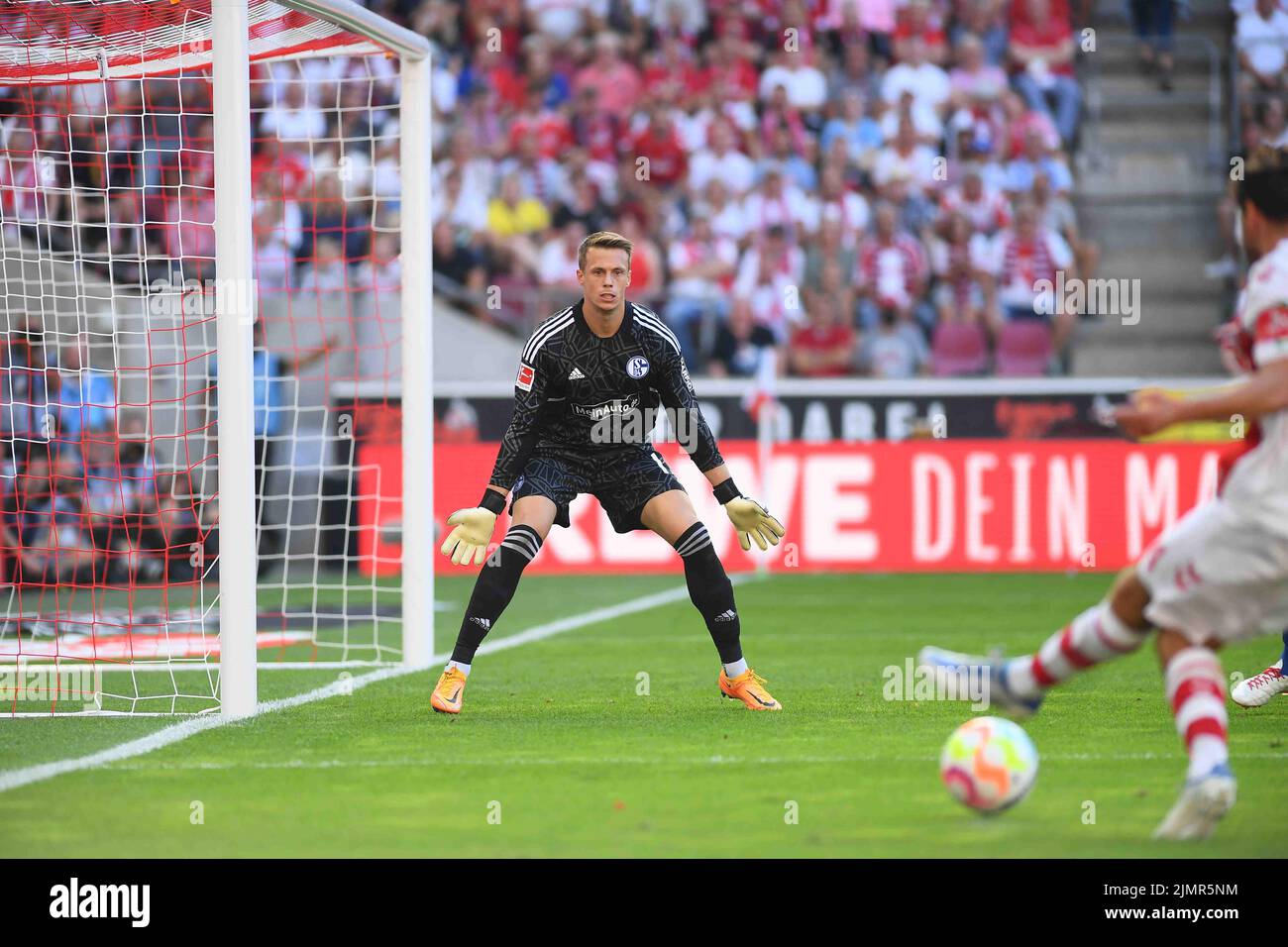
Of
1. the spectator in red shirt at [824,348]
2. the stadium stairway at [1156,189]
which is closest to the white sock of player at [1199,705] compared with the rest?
the spectator in red shirt at [824,348]

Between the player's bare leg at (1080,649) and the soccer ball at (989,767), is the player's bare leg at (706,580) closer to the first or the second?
the player's bare leg at (1080,649)

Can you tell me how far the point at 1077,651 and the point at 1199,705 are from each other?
0.52 m

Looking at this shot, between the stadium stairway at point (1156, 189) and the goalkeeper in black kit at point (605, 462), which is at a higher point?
the stadium stairway at point (1156, 189)

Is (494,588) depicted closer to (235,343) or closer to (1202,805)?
(235,343)

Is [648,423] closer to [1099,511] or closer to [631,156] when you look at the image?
[1099,511]

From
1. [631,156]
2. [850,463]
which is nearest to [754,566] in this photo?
[850,463]

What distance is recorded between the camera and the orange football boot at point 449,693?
7527 millimetres

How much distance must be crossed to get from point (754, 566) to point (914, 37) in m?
7.84

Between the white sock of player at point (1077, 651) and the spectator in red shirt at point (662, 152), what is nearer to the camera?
the white sock of player at point (1077, 651)

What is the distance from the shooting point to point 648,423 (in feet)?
26.2

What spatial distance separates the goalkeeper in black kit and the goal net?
1111mm

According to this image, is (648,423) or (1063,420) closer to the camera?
(648,423)

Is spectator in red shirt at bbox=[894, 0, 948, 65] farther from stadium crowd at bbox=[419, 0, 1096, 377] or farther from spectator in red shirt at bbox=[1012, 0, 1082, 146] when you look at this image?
spectator in red shirt at bbox=[1012, 0, 1082, 146]

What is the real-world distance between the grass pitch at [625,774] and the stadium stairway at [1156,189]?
10677mm
